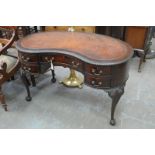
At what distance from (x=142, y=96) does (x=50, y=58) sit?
1.18 metres

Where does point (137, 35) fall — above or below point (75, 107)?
above

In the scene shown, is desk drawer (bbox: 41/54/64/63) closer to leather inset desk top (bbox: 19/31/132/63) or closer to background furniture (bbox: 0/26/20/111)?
leather inset desk top (bbox: 19/31/132/63)

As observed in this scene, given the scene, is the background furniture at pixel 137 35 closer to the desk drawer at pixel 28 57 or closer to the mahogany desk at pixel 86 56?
the mahogany desk at pixel 86 56

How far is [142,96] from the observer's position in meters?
2.27

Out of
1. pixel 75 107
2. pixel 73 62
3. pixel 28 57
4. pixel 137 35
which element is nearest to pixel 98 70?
pixel 73 62

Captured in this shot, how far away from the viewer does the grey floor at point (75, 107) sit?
6.46 ft

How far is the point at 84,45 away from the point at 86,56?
0.71 feet

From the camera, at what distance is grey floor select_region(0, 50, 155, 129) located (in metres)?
1.97

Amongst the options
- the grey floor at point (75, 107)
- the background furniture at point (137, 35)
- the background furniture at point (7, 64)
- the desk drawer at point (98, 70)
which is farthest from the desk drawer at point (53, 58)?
the background furniture at point (137, 35)

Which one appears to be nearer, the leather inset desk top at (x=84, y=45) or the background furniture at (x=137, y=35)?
the leather inset desk top at (x=84, y=45)

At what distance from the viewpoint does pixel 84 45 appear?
5.78 feet

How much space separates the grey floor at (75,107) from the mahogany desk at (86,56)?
24cm

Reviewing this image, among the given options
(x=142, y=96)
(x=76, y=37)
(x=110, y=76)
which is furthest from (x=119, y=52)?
(x=142, y=96)

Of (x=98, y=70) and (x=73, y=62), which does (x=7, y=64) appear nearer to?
(x=73, y=62)
